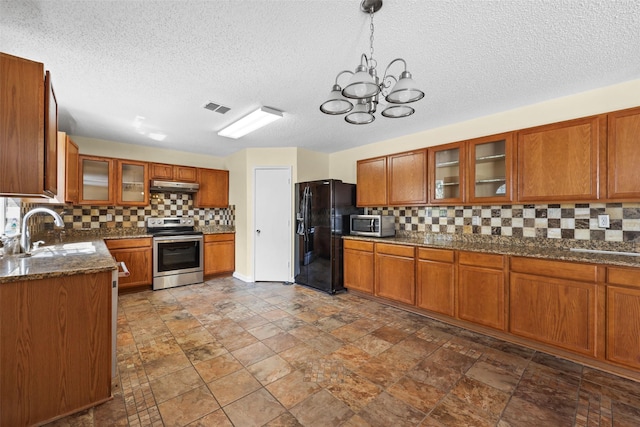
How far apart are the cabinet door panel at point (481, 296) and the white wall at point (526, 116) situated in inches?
65.3

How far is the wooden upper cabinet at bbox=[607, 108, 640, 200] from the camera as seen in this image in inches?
84.3

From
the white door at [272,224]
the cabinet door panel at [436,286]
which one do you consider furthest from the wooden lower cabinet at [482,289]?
the white door at [272,224]

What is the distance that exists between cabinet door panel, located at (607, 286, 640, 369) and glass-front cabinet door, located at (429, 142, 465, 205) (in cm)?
150

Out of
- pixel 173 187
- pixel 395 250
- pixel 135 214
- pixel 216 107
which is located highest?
pixel 216 107

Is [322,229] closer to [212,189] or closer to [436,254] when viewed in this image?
[436,254]

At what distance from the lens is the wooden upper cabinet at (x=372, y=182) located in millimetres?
3916

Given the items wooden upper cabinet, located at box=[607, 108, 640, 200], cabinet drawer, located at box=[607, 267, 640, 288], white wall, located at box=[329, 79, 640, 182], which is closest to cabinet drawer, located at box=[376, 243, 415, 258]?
white wall, located at box=[329, 79, 640, 182]

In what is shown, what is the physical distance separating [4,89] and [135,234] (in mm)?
3279

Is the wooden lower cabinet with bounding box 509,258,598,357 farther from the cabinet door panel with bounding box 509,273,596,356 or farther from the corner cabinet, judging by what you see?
the corner cabinet

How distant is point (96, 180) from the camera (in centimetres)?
401

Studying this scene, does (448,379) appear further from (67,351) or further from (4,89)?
(4,89)

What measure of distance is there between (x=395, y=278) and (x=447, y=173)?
148 centimetres

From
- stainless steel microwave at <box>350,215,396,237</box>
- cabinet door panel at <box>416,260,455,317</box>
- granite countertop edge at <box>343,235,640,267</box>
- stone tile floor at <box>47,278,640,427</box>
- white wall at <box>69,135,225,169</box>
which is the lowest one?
stone tile floor at <box>47,278,640,427</box>

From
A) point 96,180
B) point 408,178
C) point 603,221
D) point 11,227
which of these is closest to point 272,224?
point 408,178
